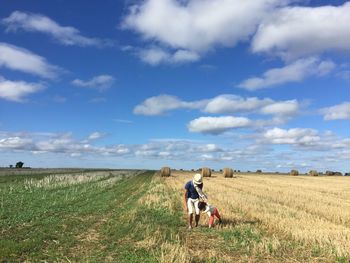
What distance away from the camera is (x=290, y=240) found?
13.0 meters

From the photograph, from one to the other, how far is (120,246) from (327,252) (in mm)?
5519

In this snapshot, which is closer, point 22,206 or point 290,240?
point 290,240

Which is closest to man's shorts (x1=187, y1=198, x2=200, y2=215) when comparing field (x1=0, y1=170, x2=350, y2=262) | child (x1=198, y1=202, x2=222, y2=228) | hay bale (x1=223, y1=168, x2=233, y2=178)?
child (x1=198, y1=202, x2=222, y2=228)

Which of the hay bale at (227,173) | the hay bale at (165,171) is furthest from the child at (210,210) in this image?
the hay bale at (165,171)

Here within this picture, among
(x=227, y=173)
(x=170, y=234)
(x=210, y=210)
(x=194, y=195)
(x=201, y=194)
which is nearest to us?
(x=170, y=234)

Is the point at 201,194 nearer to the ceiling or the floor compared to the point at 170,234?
nearer to the ceiling

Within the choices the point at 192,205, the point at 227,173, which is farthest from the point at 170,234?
the point at 227,173

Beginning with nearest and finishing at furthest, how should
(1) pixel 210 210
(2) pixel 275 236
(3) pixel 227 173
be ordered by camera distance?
1. (2) pixel 275 236
2. (1) pixel 210 210
3. (3) pixel 227 173

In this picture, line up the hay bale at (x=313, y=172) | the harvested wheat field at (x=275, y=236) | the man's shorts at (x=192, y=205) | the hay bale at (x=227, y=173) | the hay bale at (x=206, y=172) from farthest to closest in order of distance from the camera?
the hay bale at (x=313, y=172) → the hay bale at (x=206, y=172) → the hay bale at (x=227, y=173) → the man's shorts at (x=192, y=205) → the harvested wheat field at (x=275, y=236)

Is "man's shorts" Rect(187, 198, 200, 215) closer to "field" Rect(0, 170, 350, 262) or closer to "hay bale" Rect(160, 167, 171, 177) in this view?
"field" Rect(0, 170, 350, 262)

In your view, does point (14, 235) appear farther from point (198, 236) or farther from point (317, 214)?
point (317, 214)

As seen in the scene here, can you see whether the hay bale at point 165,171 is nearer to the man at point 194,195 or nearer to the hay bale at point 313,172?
the hay bale at point 313,172

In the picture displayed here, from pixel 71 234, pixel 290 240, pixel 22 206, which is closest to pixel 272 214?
pixel 290 240

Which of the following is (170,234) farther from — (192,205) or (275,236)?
(275,236)
